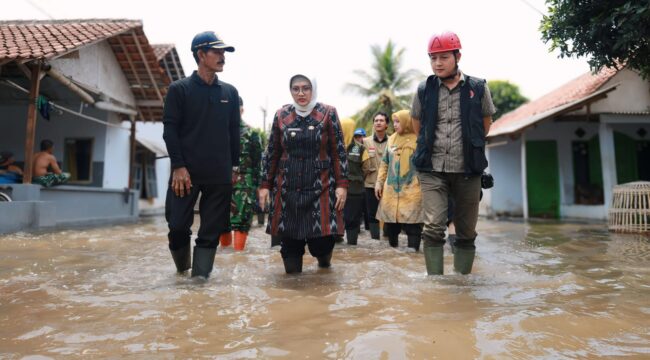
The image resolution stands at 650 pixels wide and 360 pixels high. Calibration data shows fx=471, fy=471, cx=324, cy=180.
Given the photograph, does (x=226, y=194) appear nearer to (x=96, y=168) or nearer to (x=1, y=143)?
(x=96, y=168)

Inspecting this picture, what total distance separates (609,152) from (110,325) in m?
12.0

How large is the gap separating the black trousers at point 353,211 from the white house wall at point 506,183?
30.1 feet

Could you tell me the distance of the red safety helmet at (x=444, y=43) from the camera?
3.13 meters

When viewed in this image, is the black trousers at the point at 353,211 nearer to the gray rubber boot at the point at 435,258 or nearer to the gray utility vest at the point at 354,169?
the gray utility vest at the point at 354,169

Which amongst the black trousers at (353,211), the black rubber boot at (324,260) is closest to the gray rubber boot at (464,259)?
the black rubber boot at (324,260)

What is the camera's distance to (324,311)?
92.1 inches

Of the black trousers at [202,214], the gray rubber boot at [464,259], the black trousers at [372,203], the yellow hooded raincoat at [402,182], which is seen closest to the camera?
the black trousers at [202,214]

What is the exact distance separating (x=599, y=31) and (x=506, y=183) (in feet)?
24.3

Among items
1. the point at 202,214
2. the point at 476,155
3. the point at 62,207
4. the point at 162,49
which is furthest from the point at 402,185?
the point at 162,49

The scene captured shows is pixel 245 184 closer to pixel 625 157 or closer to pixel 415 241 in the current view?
pixel 415 241

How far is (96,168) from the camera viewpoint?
11992 mm

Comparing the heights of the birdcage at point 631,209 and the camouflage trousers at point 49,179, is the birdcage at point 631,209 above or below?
below

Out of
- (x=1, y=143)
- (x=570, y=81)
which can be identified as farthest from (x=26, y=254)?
(x=570, y=81)

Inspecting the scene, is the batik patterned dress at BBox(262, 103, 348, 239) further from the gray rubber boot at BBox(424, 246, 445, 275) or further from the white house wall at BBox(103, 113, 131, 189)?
the white house wall at BBox(103, 113, 131, 189)
